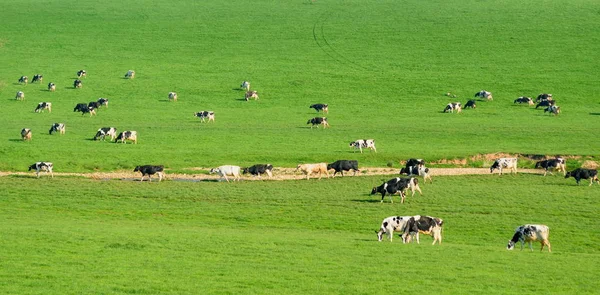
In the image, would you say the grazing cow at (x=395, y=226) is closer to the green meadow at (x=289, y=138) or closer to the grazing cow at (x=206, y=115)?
the green meadow at (x=289, y=138)

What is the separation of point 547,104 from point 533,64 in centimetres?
1435

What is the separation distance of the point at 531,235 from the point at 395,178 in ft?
31.1

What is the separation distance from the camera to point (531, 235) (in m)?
30.5

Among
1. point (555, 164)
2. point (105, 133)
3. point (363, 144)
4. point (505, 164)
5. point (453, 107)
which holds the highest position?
point (453, 107)

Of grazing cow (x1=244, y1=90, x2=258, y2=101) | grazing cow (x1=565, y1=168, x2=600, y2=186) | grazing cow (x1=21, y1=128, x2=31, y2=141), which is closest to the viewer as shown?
grazing cow (x1=565, y1=168, x2=600, y2=186)

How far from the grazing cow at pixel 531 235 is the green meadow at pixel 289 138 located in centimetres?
89

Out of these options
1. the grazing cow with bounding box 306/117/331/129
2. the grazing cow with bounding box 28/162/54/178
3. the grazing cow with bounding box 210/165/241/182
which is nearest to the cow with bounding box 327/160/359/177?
the grazing cow with bounding box 210/165/241/182

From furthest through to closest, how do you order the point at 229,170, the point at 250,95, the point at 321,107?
the point at 250,95, the point at 321,107, the point at 229,170

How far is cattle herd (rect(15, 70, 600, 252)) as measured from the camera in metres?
31.2

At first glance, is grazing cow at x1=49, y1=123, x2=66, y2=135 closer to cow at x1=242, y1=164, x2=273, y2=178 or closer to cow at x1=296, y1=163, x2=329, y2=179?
cow at x1=242, y1=164, x2=273, y2=178

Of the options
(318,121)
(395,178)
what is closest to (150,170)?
(395,178)

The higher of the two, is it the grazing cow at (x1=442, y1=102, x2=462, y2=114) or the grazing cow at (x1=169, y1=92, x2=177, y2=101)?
the grazing cow at (x1=169, y1=92, x2=177, y2=101)

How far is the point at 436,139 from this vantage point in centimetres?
5688

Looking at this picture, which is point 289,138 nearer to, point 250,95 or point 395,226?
point 250,95
